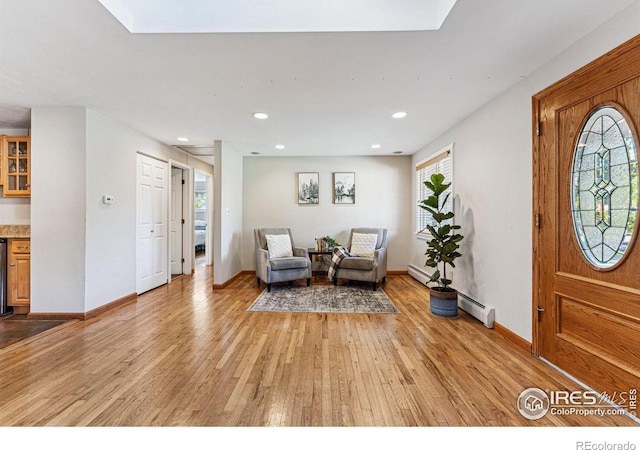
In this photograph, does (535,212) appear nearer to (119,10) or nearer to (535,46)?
(535,46)

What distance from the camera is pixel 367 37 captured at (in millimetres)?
1810

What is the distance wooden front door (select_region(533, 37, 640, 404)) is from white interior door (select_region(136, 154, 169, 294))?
4813 millimetres

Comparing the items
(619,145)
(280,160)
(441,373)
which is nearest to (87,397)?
(441,373)

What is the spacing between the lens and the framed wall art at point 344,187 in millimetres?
5395

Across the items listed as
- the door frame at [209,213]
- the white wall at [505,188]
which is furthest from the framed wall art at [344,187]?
the door frame at [209,213]

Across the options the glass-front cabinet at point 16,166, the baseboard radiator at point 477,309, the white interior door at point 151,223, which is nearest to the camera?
the baseboard radiator at point 477,309

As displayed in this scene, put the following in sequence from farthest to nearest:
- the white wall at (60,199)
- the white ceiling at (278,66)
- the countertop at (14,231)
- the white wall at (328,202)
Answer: the white wall at (328,202) < the countertop at (14,231) < the white wall at (60,199) < the white ceiling at (278,66)

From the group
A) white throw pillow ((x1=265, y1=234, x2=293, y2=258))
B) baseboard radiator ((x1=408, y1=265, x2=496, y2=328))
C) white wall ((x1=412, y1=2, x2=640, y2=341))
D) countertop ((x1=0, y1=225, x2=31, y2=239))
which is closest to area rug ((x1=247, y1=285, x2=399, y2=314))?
white throw pillow ((x1=265, y1=234, x2=293, y2=258))

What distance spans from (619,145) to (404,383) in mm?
1988

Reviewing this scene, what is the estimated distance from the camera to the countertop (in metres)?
3.21

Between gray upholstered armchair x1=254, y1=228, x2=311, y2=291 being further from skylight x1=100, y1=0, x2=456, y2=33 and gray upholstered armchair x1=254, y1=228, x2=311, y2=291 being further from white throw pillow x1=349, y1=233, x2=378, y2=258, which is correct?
skylight x1=100, y1=0, x2=456, y2=33

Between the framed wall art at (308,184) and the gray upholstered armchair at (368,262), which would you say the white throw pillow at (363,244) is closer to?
the gray upholstered armchair at (368,262)

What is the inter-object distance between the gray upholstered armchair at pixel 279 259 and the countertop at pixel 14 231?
9.24 feet

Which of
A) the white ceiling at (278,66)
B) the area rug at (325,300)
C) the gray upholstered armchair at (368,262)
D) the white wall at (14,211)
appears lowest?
the area rug at (325,300)
